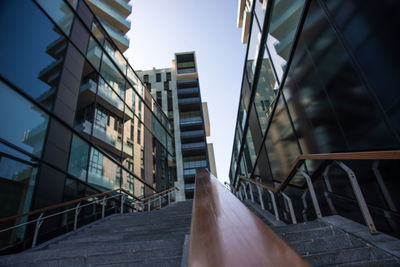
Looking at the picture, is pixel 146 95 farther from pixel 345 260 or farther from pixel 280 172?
pixel 345 260

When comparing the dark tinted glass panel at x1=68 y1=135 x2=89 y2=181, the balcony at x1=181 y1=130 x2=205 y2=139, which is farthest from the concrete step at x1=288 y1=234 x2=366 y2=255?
the balcony at x1=181 y1=130 x2=205 y2=139

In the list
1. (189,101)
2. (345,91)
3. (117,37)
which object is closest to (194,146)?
(189,101)

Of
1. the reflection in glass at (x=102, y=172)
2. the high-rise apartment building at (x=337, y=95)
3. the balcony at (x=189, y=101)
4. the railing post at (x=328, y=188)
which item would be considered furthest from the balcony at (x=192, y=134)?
the railing post at (x=328, y=188)

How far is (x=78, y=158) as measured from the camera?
733 centimetres

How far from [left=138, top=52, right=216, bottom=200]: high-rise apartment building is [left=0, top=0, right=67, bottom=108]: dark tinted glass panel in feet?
77.7

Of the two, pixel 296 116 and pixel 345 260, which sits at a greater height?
pixel 296 116

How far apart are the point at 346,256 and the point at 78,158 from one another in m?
7.34

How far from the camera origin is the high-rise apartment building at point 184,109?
31.6 metres

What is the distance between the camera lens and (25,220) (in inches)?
193

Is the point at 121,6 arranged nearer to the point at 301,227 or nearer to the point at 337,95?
the point at 337,95

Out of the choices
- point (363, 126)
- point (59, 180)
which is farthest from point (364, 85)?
point (59, 180)

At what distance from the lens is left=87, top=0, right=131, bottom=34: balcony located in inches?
901

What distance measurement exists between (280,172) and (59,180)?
227 inches

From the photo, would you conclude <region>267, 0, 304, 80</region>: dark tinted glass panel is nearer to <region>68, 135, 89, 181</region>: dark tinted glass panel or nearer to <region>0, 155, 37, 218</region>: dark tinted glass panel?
<region>0, 155, 37, 218</region>: dark tinted glass panel
